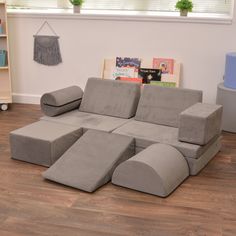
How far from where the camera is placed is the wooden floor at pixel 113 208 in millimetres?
2711

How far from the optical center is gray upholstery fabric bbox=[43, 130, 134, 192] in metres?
3.24

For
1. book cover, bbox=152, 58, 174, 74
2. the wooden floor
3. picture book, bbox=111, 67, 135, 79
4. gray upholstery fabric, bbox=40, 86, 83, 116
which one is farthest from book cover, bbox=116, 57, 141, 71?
the wooden floor

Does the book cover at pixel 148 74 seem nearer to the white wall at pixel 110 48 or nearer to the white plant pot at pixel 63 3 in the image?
the white wall at pixel 110 48

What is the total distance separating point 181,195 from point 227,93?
1624 mm

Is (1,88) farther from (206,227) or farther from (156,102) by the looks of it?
(206,227)

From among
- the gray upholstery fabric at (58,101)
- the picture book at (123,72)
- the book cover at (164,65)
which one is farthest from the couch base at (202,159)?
the picture book at (123,72)

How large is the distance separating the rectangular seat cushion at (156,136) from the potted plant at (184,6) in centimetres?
165

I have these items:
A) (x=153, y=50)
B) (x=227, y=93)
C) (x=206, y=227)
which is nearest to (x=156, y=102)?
(x=227, y=93)

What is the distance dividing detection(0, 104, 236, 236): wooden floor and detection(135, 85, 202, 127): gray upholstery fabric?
1.95ft

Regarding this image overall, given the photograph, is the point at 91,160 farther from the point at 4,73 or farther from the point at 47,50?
the point at 4,73

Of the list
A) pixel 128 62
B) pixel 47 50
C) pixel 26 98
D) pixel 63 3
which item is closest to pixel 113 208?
pixel 128 62

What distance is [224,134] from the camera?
4.48 meters

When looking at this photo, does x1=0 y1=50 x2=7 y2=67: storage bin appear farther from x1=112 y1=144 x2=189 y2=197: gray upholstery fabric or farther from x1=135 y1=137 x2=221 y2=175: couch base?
A: x1=112 y1=144 x2=189 y2=197: gray upholstery fabric

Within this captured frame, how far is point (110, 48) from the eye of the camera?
5.14 m
